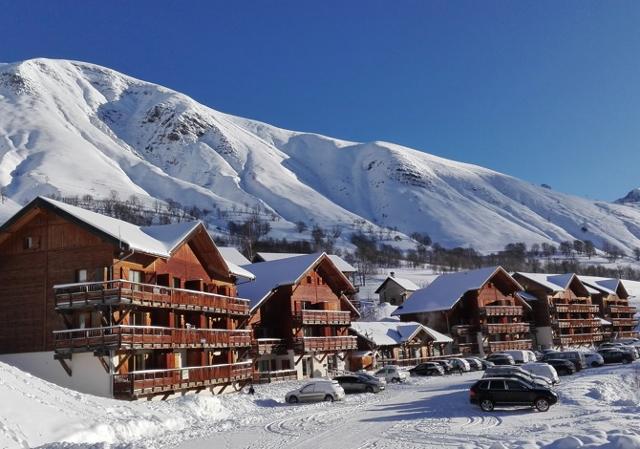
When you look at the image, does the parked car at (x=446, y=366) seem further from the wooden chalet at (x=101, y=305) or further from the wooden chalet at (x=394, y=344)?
the wooden chalet at (x=101, y=305)

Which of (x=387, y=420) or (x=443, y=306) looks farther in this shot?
(x=443, y=306)

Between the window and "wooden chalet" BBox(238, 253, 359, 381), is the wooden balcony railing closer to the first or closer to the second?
"wooden chalet" BBox(238, 253, 359, 381)

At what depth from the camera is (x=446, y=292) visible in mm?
87062

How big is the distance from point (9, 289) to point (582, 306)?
91.6 m

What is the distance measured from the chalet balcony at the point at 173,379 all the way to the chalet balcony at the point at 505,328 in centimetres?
4543

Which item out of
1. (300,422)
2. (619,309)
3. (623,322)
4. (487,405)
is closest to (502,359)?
(487,405)

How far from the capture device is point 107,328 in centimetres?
3503

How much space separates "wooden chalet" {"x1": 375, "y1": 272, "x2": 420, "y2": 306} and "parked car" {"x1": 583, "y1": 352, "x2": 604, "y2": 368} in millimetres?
63161

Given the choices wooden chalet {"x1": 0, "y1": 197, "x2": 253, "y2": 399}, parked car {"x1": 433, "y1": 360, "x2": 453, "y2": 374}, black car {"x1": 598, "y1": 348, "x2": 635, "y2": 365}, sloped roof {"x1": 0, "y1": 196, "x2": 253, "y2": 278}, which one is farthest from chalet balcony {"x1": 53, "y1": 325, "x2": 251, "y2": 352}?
black car {"x1": 598, "y1": 348, "x2": 635, "y2": 365}

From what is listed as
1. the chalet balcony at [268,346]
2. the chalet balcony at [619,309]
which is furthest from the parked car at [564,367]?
the chalet balcony at [619,309]

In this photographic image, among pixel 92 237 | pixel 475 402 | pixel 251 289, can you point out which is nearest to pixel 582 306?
pixel 251 289

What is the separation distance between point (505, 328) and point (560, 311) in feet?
64.0

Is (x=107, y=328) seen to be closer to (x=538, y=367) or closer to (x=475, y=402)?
(x=475, y=402)

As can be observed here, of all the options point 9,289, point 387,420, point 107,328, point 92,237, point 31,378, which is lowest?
point 387,420
